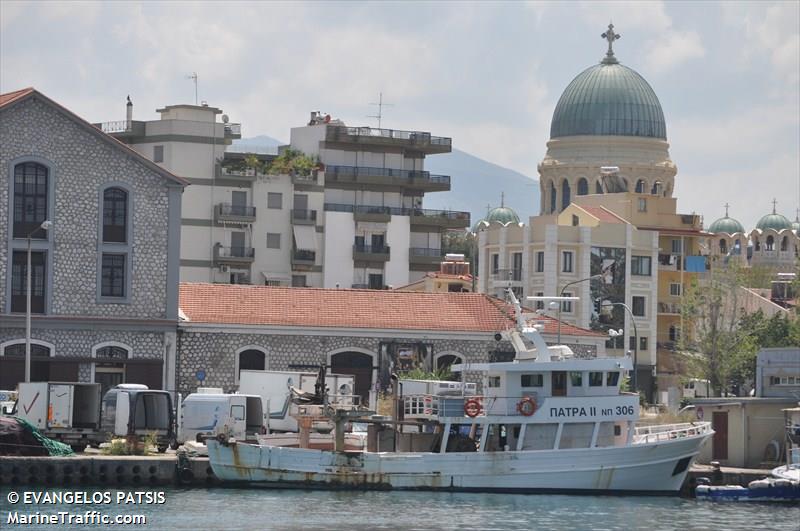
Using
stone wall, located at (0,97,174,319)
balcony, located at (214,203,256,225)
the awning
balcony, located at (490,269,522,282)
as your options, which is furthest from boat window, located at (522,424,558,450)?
the awning

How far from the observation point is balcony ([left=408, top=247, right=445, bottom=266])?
123 metres

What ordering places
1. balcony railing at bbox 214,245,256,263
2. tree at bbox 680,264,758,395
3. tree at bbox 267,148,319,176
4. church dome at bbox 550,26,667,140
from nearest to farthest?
tree at bbox 680,264,758,395, balcony railing at bbox 214,245,256,263, tree at bbox 267,148,319,176, church dome at bbox 550,26,667,140

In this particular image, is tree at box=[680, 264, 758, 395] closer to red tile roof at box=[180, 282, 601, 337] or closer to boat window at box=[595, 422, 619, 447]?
red tile roof at box=[180, 282, 601, 337]

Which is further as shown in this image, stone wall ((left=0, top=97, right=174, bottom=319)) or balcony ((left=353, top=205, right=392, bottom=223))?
balcony ((left=353, top=205, right=392, bottom=223))

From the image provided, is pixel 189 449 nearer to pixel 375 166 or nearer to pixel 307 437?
pixel 307 437

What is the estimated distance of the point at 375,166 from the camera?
124250 millimetres

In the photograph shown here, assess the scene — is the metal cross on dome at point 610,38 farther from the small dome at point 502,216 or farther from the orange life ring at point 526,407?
the orange life ring at point 526,407

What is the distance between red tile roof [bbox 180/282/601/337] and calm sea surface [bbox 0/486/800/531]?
21770 millimetres

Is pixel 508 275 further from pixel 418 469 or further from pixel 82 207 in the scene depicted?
pixel 418 469

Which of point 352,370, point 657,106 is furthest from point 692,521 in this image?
point 657,106

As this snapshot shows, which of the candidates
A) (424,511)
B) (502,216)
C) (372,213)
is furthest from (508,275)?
(502,216)

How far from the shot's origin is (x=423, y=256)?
124m

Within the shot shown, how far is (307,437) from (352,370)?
1930cm

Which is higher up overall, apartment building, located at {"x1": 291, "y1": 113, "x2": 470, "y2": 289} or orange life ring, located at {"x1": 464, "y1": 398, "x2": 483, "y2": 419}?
apartment building, located at {"x1": 291, "y1": 113, "x2": 470, "y2": 289}
